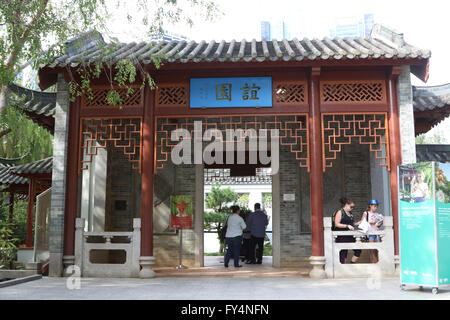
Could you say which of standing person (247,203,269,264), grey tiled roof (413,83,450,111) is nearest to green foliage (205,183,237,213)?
standing person (247,203,269,264)

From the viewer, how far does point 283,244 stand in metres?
8.76

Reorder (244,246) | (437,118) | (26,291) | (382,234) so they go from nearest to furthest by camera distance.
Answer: (26,291), (382,234), (437,118), (244,246)

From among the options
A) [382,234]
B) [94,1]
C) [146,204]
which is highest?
[94,1]

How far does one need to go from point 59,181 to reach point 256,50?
3786mm

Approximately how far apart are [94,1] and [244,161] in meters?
6.33

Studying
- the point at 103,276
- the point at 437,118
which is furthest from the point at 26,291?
the point at 437,118

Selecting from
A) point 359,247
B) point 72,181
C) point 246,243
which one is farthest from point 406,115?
point 72,181

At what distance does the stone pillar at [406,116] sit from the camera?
22.7 ft

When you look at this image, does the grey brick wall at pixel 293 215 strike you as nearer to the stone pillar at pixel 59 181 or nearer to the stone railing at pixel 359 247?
the stone railing at pixel 359 247

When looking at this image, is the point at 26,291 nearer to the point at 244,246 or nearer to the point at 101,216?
the point at 101,216

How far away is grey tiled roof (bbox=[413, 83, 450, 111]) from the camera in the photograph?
7578 millimetres

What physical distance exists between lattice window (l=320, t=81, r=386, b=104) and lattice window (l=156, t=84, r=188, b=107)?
2.21 meters

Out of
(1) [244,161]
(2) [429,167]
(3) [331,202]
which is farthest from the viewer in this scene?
(1) [244,161]

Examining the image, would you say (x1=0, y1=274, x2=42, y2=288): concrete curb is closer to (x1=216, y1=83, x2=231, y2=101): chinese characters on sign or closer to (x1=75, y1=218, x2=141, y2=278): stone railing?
(x1=75, y1=218, x2=141, y2=278): stone railing
